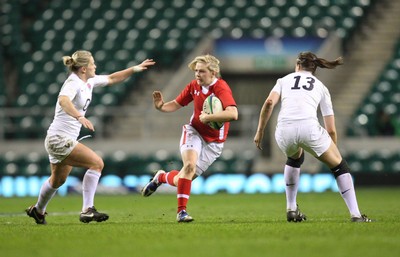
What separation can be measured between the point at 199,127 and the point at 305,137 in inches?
56.5

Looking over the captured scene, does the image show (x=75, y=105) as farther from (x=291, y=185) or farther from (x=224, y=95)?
(x=291, y=185)

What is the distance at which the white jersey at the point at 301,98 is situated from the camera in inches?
376

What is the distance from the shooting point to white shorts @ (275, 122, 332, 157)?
9422 mm

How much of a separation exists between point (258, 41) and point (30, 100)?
250 inches

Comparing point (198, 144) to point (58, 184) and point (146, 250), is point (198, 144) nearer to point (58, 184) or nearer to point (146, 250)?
point (58, 184)

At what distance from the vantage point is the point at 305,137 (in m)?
9.43

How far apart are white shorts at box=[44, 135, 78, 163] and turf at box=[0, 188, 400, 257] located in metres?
0.78

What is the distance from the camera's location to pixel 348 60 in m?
24.2

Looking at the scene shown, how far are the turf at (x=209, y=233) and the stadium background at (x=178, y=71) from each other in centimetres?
638

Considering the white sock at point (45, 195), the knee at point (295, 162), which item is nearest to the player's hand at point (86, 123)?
the white sock at point (45, 195)

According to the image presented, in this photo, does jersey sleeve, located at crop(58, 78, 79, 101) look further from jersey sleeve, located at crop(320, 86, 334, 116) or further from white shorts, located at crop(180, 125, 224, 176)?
jersey sleeve, located at crop(320, 86, 334, 116)

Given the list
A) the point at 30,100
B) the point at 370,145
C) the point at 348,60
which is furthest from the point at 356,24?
the point at 30,100

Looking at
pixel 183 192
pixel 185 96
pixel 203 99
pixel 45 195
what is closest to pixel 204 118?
pixel 203 99

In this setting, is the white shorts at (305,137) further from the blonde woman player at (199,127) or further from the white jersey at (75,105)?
the white jersey at (75,105)
